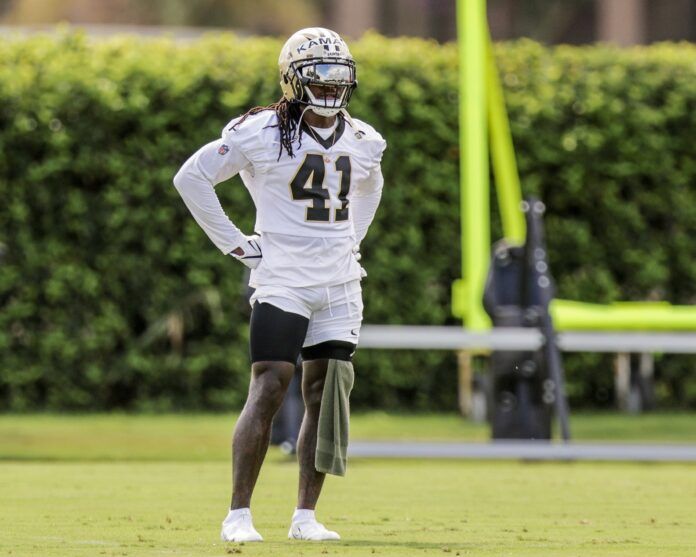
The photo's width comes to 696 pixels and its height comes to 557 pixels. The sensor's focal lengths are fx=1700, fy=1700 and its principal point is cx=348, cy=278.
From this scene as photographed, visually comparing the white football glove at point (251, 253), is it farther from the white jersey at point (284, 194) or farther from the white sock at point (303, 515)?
the white sock at point (303, 515)

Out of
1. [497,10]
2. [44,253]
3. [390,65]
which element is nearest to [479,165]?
[390,65]

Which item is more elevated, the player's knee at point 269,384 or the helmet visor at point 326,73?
the helmet visor at point 326,73

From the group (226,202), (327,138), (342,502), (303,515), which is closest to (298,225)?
(327,138)

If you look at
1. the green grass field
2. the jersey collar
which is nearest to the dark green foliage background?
the green grass field

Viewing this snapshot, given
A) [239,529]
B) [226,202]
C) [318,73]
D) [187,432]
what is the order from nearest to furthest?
[239,529]
[318,73]
[187,432]
[226,202]

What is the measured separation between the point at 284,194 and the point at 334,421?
87cm

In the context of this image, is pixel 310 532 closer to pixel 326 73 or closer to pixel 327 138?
pixel 327 138

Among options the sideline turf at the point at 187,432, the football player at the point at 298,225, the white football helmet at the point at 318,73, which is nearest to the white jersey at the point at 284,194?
the football player at the point at 298,225

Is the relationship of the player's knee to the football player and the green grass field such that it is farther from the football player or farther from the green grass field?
the green grass field

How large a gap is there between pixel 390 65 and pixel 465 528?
772 centimetres

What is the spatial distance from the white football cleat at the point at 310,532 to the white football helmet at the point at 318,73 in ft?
5.06

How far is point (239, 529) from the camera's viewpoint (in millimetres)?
6160

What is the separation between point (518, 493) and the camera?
8.49m

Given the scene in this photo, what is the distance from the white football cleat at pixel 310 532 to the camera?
6328 mm
